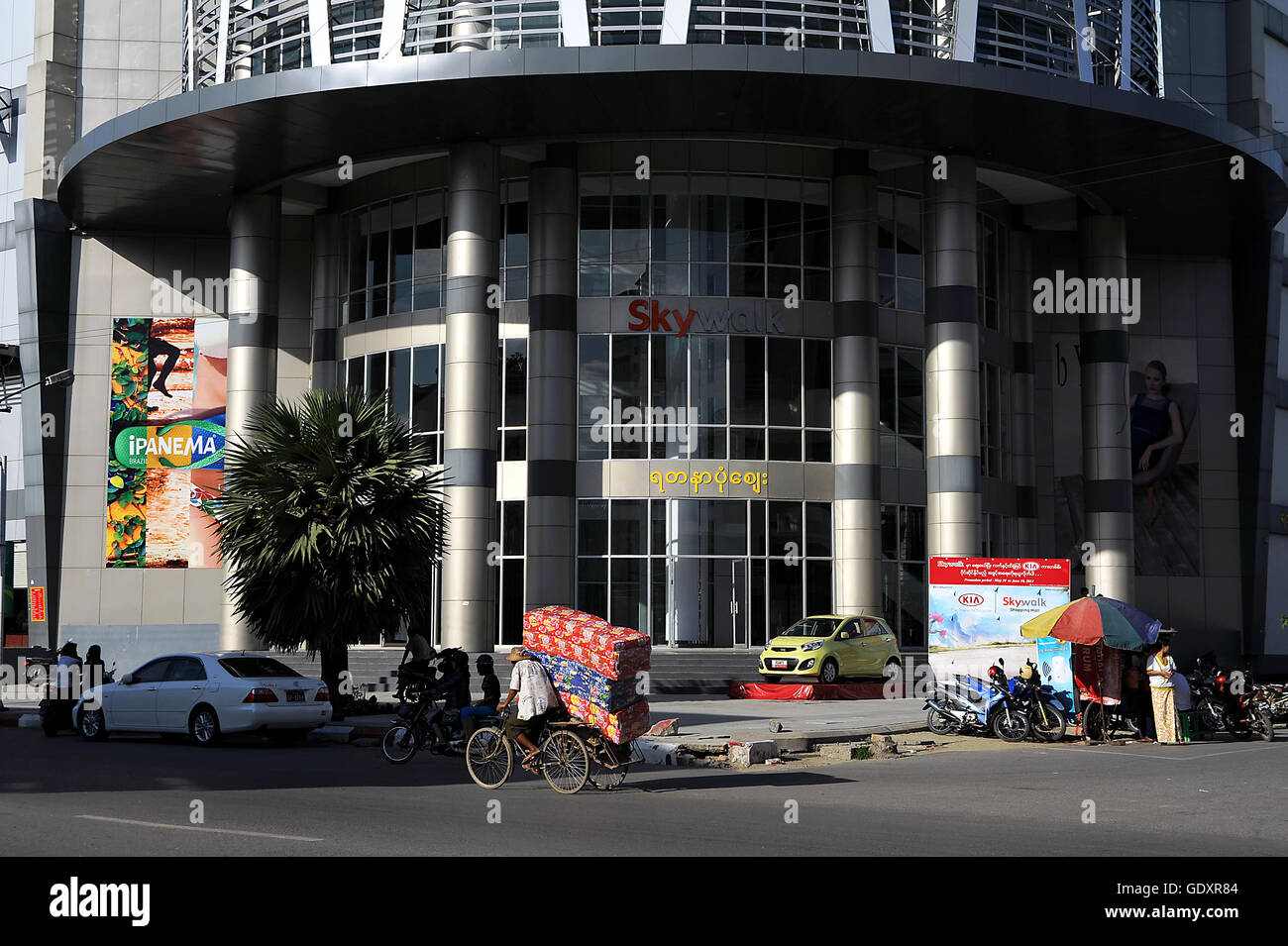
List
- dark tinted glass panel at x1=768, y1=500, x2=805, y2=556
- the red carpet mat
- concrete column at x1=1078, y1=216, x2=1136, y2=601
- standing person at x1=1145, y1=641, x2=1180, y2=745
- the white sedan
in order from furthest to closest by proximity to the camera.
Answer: concrete column at x1=1078, y1=216, x2=1136, y2=601
dark tinted glass panel at x1=768, y1=500, x2=805, y2=556
the red carpet mat
standing person at x1=1145, y1=641, x2=1180, y2=745
the white sedan

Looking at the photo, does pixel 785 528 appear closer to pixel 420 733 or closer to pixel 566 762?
pixel 420 733

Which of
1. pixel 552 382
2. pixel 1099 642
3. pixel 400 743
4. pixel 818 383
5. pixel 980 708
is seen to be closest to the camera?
pixel 400 743

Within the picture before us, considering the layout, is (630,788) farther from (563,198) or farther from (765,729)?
(563,198)

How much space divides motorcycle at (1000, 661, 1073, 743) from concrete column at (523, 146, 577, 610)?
1548 cm

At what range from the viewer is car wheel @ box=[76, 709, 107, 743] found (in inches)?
919

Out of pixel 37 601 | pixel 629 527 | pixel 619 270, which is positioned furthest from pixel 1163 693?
pixel 37 601

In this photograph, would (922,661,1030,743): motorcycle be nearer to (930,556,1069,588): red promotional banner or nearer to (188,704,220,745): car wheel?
(930,556,1069,588): red promotional banner

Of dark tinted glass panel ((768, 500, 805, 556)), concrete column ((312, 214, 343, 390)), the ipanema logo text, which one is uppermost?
concrete column ((312, 214, 343, 390))

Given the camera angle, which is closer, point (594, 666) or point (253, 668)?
point (594, 666)

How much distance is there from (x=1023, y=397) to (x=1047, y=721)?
21910mm

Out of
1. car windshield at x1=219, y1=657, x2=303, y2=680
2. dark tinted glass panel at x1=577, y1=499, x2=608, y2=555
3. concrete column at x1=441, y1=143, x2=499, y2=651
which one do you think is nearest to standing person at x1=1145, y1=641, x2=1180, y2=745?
car windshield at x1=219, y1=657, x2=303, y2=680

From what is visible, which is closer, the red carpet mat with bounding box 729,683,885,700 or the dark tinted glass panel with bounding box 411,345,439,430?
the red carpet mat with bounding box 729,683,885,700

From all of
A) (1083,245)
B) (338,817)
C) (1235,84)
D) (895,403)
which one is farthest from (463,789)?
(1235,84)

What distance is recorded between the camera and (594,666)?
1567cm
